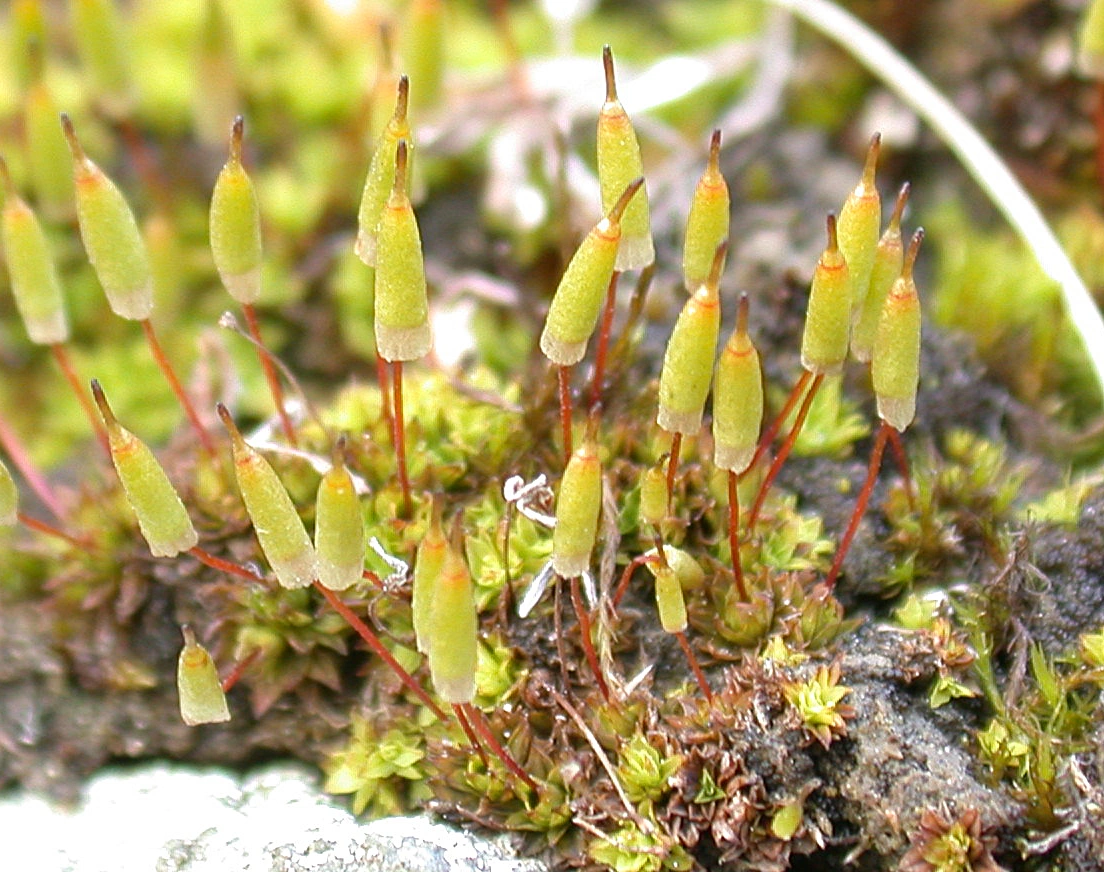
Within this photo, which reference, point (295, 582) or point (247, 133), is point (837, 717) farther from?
point (247, 133)

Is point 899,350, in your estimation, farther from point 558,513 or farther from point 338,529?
point 338,529

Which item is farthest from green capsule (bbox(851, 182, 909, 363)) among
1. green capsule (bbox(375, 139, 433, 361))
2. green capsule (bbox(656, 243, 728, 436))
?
green capsule (bbox(375, 139, 433, 361))

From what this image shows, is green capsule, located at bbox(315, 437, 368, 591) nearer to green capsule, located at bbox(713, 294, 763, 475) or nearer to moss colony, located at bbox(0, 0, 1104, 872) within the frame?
moss colony, located at bbox(0, 0, 1104, 872)

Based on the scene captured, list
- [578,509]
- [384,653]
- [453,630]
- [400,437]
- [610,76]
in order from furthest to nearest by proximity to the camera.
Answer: [400,437], [384,653], [610,76], [578,509], [453,630]

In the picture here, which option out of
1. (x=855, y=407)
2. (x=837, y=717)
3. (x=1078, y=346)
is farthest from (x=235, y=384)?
(x=1078, y=346)

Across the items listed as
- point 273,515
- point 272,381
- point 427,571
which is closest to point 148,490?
point 273,515
